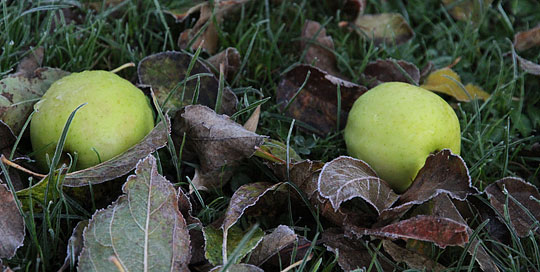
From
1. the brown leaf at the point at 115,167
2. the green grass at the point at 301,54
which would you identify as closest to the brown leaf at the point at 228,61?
the green grass at the point at 301,54

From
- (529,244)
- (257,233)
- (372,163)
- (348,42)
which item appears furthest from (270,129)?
(529,244)

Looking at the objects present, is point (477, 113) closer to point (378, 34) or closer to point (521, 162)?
point (521, 162)

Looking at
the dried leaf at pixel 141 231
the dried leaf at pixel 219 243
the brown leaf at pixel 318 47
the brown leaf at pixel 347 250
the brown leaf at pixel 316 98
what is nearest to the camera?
the dried leaf at pixel 141 231

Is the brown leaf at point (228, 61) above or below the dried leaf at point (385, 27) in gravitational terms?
above

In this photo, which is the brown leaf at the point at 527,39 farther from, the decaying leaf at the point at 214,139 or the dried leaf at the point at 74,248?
the dried leaf at the point at 74,248

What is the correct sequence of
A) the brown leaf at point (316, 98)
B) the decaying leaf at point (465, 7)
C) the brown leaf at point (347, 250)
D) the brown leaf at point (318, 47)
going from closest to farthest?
the brown leaf at point (347, 250) < the brown leaf at point (316, 98) < the brown leaf at point (318, 47) < the decaying leaf at point (465, 7)

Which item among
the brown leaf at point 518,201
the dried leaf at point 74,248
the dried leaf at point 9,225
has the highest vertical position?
the dried leaf at point 9,225
